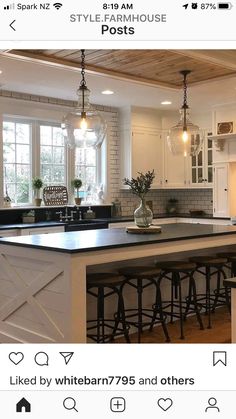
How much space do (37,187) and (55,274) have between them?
2698 mm

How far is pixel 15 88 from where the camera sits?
4.66 metres

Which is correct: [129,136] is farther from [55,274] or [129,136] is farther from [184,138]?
[55,274]

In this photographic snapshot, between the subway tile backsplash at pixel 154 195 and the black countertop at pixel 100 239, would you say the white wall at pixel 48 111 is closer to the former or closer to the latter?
the subway tile backsplash at pixel 154 195

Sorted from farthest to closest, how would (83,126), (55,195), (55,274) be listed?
(55,195) < (83,126) < (55,274)

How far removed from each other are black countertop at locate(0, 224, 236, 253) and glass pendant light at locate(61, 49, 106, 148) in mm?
630

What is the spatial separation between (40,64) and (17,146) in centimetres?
164
